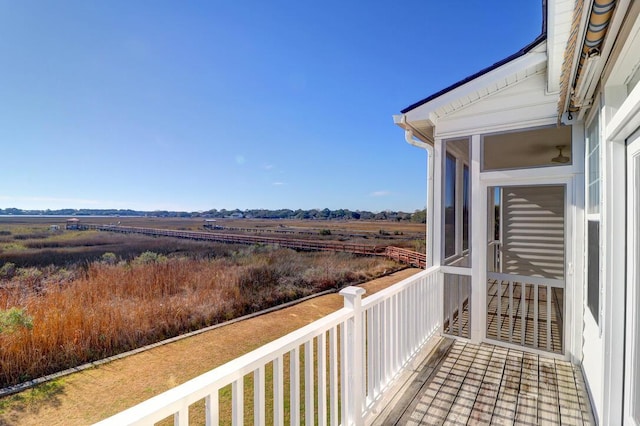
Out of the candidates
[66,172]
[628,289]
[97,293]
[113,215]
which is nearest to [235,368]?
[628,289]

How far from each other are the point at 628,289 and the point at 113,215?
50712 millimetres

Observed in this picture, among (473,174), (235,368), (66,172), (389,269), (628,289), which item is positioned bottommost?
(389,269)

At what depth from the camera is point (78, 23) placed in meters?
7.13

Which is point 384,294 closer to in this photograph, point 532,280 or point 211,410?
point 211,410

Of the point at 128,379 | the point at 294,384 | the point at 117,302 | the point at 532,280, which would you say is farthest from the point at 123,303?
the point at 532,280

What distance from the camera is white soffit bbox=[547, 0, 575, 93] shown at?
163 centimetres

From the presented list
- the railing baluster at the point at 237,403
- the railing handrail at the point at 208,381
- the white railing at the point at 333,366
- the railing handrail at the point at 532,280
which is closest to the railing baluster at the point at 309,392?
the white railing at the point at 333,366

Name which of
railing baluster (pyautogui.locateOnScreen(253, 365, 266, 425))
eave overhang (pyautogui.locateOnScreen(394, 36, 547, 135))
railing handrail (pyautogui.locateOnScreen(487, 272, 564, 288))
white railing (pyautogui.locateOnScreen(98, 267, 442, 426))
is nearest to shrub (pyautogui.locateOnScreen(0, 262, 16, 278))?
white railing (pyautogui.locateOnScreen(98, 267, 442, 426))

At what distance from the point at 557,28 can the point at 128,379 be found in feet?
18.4

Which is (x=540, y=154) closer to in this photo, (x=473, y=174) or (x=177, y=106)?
(x=473, y=174)

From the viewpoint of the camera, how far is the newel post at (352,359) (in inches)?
70.4

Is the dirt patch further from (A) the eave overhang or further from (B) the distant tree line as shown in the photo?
(B) the distant tree line

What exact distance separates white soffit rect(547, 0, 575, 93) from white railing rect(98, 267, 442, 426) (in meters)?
2.03

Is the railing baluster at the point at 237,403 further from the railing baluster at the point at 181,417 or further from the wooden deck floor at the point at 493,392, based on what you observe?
the wooden deck floor at the point at 493,392
